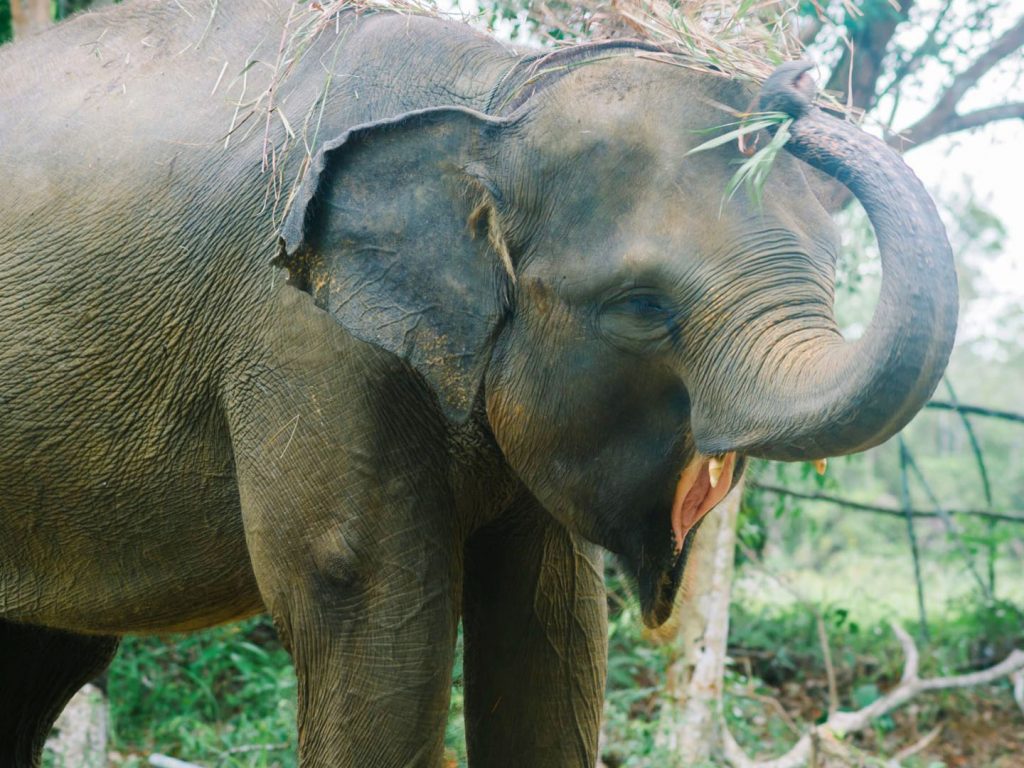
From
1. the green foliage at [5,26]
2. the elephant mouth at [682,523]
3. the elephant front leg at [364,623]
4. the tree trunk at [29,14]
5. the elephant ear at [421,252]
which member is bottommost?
the elephant front leg at [364,623]

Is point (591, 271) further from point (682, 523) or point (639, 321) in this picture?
point (682, 523)

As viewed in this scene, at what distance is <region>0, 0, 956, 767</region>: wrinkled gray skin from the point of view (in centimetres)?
248

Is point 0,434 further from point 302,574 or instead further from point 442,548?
point 442,548

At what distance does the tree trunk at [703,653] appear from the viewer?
526 cm

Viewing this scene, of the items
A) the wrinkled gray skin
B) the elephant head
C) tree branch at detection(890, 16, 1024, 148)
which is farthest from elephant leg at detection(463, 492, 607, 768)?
tree branch at detection(890, 16, 1024, 148)

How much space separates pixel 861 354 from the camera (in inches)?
83.2

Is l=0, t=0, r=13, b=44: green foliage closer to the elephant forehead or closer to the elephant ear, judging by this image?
the elephant ear

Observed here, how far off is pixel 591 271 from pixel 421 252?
35cm

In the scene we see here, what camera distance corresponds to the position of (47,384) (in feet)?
10.3

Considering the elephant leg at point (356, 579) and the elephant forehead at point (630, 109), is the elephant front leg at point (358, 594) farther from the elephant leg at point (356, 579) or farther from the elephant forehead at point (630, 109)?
the elephant forehead at point (630, 109)

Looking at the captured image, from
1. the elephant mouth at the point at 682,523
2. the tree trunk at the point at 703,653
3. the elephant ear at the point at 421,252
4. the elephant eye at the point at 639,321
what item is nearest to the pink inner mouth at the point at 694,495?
the elephant mouth at the point at 682,523

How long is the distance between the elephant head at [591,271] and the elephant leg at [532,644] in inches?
19.8

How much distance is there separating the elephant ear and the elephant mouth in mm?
464

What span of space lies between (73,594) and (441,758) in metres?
1.00
